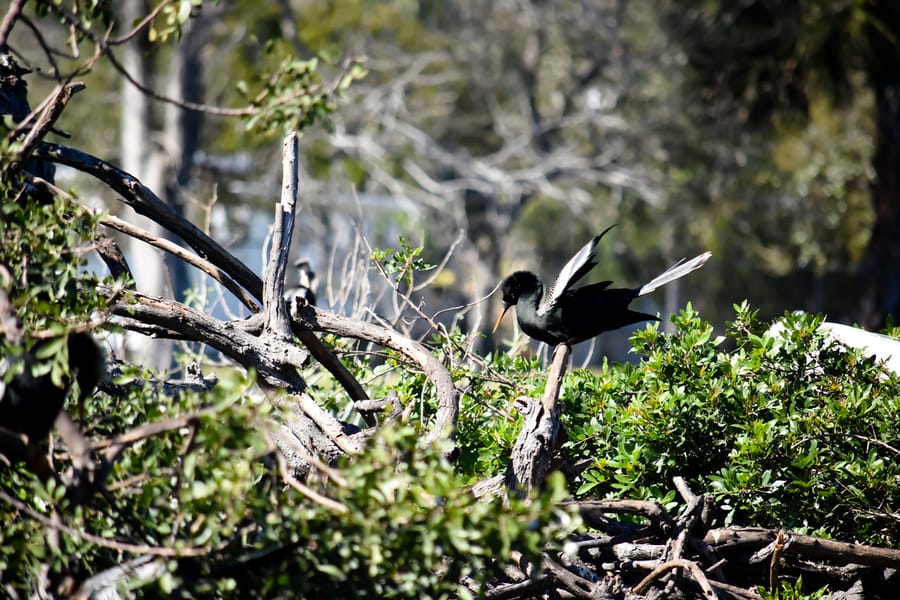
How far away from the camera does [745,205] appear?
29.8 metres

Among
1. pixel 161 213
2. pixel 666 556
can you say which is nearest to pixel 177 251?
pixel 161 213

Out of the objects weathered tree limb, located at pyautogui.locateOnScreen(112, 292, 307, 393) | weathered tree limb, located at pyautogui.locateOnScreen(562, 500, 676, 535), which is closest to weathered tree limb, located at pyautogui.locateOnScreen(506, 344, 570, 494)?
weathered tree limb, located at pyautogui.locateOnScreen(562, 500, 676, 535)

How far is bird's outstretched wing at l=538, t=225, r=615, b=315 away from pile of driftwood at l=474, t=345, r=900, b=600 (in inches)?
19.8

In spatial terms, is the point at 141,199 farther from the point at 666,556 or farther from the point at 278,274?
the point at 666,556

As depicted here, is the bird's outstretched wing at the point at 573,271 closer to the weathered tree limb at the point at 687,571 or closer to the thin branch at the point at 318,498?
the weathered tree limb at the point at 687,571

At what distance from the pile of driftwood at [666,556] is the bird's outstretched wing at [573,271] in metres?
0.50

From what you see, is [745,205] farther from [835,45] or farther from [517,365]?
[517,365]

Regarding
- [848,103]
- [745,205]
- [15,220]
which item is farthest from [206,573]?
[745,205]

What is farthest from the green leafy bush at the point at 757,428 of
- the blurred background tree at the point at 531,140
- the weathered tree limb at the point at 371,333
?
the blurred background tree at the point at 531,140

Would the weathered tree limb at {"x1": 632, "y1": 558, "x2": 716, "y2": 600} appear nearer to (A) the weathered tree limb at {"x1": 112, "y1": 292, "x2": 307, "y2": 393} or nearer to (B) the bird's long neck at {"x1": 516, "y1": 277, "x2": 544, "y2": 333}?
(B) the bird's long neck at {"x1": 516, "y1": 277, "x2": 544, "y2": 333}

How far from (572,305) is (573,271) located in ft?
0.78

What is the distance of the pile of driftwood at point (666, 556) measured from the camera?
13.0 feet

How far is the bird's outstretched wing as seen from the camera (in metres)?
4.64

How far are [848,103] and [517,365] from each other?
1214cm
